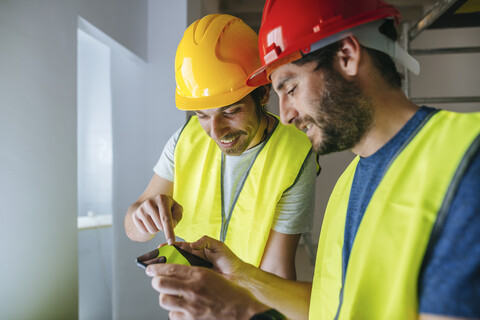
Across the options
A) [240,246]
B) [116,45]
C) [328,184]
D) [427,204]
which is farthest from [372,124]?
[328,184]

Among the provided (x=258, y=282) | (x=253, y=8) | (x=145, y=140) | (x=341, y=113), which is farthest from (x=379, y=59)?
(x=253, y=8)

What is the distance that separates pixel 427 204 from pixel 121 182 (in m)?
2.59

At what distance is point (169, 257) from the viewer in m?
1.24

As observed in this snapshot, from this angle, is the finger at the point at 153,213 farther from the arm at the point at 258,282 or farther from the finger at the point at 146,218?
the arm at the point at 258,282

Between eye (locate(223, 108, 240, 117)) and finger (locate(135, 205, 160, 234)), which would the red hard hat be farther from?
finger (locate(135, 205, 160, 234))

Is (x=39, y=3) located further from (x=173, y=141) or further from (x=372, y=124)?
(x=372, y=124)

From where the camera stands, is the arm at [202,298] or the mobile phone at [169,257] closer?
the arm at [202,298]

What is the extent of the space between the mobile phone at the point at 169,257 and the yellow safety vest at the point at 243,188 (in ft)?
1.17

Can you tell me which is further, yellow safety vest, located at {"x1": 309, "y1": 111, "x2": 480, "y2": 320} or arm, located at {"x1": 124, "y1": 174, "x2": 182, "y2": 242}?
arm, located at {"x1": 124, "y1": 174, "x2": 182, "y2": 242}

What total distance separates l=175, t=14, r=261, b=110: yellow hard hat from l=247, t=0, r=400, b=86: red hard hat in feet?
1.27

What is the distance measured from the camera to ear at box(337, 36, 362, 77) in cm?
107

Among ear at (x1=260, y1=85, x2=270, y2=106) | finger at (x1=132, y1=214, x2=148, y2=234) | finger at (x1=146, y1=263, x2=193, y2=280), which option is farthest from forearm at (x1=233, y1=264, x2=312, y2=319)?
ear at (x1=260, y1=85, x2=270, y2=106)

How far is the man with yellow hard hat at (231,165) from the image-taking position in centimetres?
158

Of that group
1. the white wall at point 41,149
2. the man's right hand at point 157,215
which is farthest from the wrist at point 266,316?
the white wall at point 41,149
